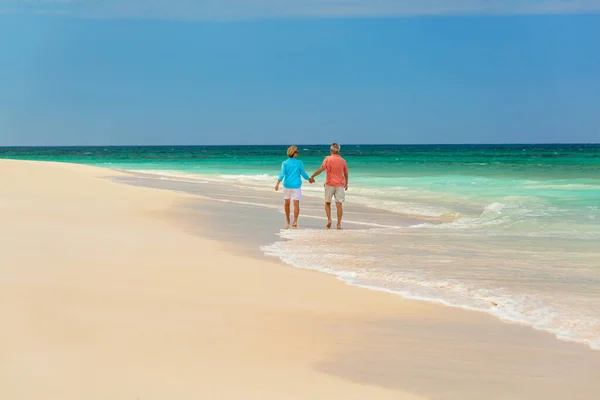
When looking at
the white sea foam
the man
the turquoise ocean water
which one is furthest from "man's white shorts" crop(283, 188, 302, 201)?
the white sea foam

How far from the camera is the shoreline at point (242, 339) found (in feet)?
13.5

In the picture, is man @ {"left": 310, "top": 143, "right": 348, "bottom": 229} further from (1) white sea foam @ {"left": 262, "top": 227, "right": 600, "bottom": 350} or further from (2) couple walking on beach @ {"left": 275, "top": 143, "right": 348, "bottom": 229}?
(1) white sea foam @ {"left": 262, "top": 227, "right": 600, "bottom": 350}

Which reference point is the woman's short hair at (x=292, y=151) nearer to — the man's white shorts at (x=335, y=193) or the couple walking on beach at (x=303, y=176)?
the couple walking on beach at (x=303, y=176)

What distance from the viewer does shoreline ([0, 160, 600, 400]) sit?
4.11 m

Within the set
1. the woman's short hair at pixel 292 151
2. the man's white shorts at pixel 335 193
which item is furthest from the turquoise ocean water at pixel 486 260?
the woman's short hair at pixel 292 151

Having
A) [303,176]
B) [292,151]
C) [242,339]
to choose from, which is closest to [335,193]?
[303,176]

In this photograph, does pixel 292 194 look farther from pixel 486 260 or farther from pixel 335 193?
pixel 486 260

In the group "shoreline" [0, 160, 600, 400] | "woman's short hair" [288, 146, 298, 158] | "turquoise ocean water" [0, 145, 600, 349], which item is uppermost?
"woman's short hair" [288, 146, 298, 158]

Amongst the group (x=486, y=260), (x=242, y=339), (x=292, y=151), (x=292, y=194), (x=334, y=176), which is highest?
(x=292, y=151)

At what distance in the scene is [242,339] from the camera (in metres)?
5.00

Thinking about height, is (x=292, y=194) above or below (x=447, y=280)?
above

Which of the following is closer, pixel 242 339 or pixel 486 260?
pixel 242 339

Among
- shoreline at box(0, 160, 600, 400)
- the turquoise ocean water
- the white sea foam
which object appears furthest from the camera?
the turquoise ocean water

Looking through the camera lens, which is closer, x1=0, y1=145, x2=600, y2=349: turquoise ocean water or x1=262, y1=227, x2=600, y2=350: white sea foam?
x1=262, y1=227, x2=600, y2=350: white sea foam
